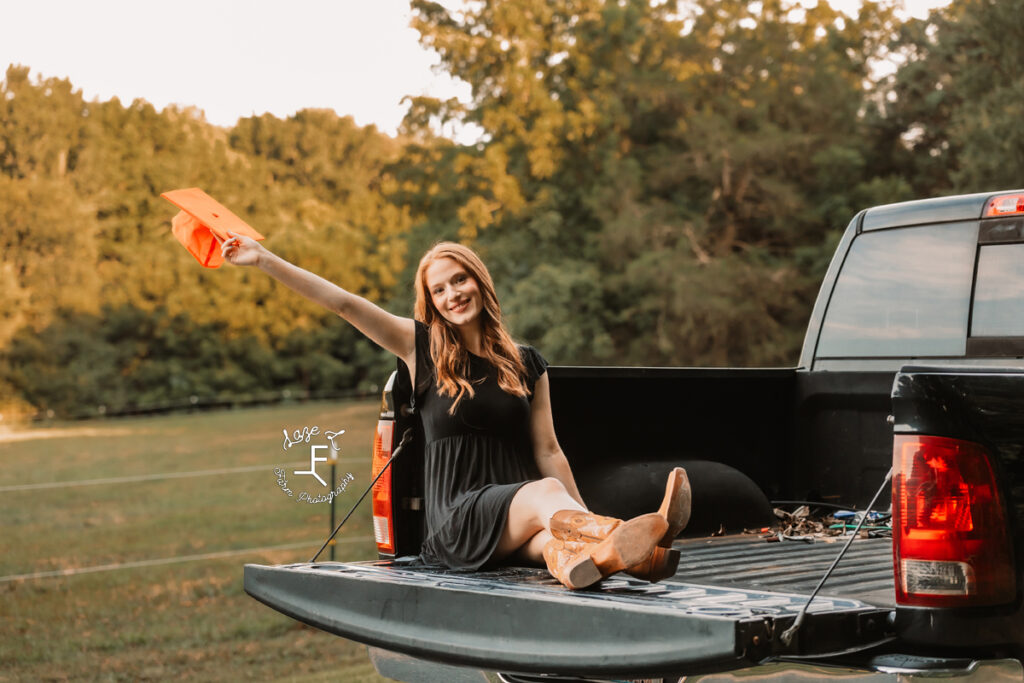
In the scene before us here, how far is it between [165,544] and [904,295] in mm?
11810

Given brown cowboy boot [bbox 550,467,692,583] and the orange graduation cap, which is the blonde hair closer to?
the orange graduation cap

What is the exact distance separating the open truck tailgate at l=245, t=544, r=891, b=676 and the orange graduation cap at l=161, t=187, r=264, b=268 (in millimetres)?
992

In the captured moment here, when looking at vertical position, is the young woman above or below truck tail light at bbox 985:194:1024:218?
below

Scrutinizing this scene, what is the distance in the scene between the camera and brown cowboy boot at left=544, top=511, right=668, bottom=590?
292 cm

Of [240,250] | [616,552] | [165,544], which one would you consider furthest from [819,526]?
[165,544]

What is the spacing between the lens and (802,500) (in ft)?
15.5

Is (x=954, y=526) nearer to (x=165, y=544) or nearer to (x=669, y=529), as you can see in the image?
(x=669, y=529)

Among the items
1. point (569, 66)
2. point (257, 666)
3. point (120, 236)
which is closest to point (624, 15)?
point (569, 66)

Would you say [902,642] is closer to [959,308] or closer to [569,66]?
[959,308]

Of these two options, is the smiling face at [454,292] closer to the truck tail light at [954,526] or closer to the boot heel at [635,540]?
the boot heel at [635,540]

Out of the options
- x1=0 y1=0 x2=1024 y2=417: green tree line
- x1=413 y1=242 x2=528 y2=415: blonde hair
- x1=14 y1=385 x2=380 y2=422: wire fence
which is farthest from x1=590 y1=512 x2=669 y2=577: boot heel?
x1=14 y1=385 x2=380 y2=422: wire fence

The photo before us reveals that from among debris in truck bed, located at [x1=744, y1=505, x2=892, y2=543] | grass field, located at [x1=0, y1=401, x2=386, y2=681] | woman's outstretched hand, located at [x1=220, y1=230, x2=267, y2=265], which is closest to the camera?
woman's outstretched hand, located at [x1=220, y1=230, x2=267, y2=265]

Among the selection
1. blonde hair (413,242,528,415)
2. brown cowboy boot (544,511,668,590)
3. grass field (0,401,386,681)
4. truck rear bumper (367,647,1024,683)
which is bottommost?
grass field (0,401,386,681)

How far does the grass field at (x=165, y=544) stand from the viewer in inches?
300
